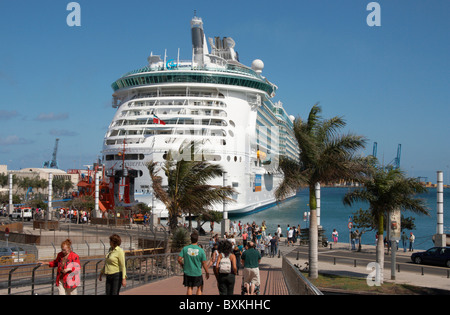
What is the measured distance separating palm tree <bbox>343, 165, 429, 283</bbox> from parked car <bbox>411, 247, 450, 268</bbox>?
13.7 feet

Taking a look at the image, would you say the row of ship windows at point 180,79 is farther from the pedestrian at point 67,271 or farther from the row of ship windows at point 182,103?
the pedestrian at point 67,271

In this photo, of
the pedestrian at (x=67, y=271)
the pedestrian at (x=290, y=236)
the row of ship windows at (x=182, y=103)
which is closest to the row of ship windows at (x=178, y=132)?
the row of ship windows at (x=182, y=103)

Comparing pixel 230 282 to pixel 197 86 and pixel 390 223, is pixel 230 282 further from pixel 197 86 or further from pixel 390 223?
pixel 197 86

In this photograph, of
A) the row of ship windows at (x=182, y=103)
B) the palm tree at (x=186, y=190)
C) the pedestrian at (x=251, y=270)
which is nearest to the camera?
the pedestrian at (x=251, y=270)

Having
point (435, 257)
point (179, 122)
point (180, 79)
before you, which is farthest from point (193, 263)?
point (180, 79)

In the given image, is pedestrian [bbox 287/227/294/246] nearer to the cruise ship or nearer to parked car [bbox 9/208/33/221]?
the cruise ship

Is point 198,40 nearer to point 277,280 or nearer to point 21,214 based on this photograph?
point 21,214

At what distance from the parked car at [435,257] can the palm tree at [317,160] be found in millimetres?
7059

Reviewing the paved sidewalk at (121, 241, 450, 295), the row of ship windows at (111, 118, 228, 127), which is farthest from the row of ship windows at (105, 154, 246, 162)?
the paved sidewalk at (121, 241, 450, 295)

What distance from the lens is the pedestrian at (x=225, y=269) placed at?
8508 mm

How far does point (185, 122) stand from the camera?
4309 centimetres

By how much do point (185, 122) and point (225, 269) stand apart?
116 ft
